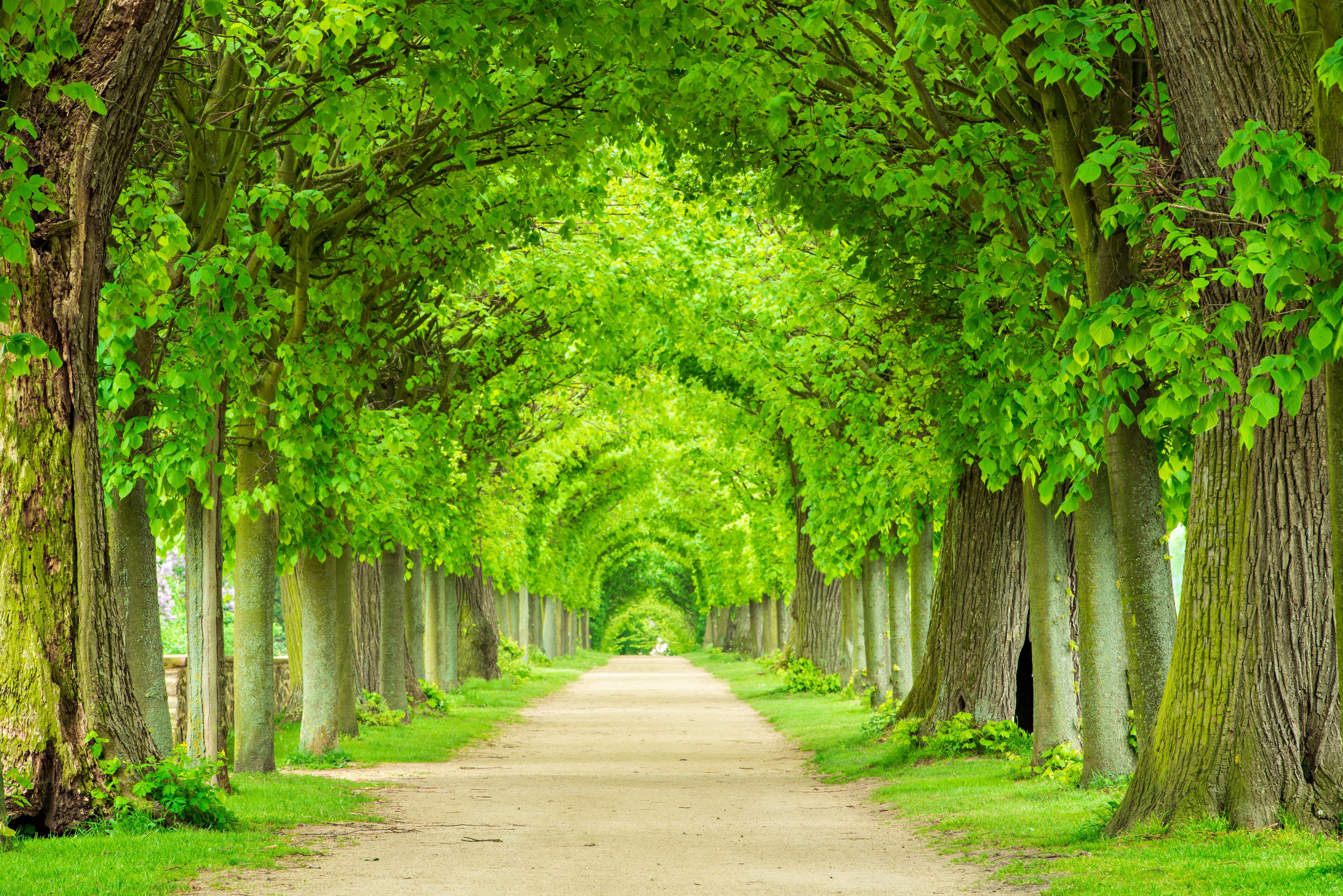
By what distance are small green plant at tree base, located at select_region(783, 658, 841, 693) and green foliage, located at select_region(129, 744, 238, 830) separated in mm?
19559

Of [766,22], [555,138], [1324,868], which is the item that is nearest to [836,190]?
[766,22]

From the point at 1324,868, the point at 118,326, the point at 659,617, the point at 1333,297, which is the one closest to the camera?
the point at 1333,297

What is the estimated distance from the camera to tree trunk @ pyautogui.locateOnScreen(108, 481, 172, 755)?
998 centimetres

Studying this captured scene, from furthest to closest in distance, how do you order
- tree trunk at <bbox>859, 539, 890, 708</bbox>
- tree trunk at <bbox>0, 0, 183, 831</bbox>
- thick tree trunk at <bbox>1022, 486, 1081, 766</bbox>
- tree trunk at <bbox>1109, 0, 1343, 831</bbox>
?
tree trunk at <bbox>859, 539, 890, 708</bbox> → thick tree trunk at <bbox>1022, 486, 1081, 766</bbox> → tree trunk at <bbox>0, 0, 183, 831</bbox> → tree trunk at <bbox>1109, 0, 1343, 831</bbox>

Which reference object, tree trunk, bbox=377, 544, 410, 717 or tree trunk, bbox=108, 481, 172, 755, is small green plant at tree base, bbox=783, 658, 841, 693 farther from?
tree trunk, bbox=108, 481, 172, 755

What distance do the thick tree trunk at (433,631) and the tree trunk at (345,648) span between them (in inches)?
344

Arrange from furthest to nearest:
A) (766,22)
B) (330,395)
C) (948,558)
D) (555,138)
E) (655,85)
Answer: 1. (948,558)
2. (330,395)
3. (555,138)
4. (655,85)
5. (766,22)

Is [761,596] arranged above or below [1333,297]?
below

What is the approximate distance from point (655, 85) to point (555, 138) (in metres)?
1.35

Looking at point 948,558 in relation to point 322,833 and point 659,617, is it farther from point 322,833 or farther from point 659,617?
point 659,617

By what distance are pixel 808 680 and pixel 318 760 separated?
15.8 m

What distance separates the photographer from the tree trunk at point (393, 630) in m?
19.5

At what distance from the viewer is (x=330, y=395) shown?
42.8ft

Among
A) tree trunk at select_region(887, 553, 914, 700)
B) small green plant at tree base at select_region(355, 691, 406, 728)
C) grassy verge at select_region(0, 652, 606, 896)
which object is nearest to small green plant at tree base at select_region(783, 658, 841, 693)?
tree trunk at select_region(887, 553, 914, 700)
